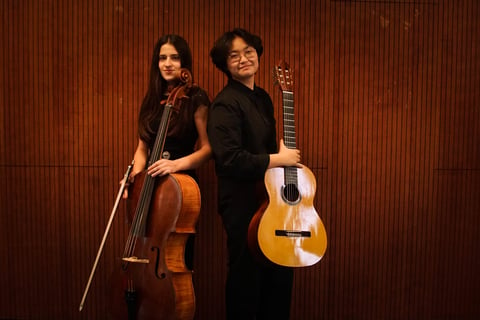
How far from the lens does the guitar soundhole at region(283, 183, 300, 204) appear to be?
222cm

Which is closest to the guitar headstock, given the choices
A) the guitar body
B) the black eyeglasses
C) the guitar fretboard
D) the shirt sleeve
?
the guitar fretboard

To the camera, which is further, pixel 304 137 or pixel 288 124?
pixel 304 137

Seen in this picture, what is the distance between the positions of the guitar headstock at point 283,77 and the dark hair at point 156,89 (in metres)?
0.47

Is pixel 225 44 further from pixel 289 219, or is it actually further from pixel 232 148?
pixel 289 219

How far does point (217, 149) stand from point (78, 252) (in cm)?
139

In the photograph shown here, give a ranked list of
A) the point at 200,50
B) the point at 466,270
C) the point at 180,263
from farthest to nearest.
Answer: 1. the point at 466,270
2. the point at 200,50
3. the point at 180,263

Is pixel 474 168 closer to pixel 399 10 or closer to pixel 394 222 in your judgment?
pixel 394 222

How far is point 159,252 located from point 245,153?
24.1 inches

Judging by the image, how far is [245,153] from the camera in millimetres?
2131

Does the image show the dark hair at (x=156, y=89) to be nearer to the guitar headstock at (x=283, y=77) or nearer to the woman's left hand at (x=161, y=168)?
the woman's left hand at (x=161, y=168)

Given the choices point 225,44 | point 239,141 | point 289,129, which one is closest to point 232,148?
point 239,141

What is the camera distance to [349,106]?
2914 millimetres

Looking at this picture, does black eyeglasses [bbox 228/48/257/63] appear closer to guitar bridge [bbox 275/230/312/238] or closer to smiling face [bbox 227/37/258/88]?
smiling face [bbox 227/37/258/88]

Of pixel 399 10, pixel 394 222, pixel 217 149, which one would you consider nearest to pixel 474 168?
pixel 394 222
